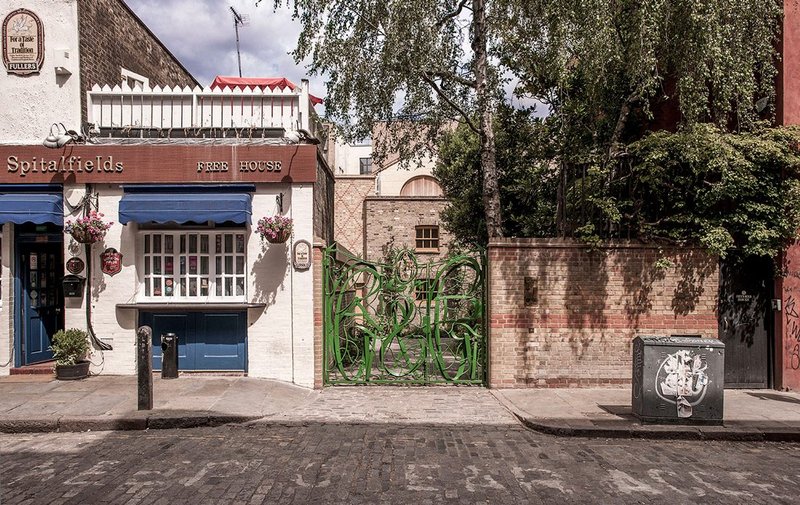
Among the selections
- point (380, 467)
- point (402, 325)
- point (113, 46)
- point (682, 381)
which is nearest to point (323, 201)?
point (402, 325)

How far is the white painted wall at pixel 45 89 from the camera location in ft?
32.1

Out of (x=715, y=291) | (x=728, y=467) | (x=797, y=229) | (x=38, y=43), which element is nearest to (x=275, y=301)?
(x=38, y=43)

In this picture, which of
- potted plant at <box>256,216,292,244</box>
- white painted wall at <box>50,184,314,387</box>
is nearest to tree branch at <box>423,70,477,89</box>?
white painted wall at <box>50,184,314,387</box>

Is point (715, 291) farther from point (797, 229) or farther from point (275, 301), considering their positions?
point (275, 301)

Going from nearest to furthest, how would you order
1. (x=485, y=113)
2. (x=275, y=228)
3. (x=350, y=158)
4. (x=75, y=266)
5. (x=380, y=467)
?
(x=380, y=467), (x=275, y=228), (x=75, y=266), (x=485, y=113), (x=350, y=158)

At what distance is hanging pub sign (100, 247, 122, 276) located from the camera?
9.59 metres

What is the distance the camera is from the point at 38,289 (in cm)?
1038

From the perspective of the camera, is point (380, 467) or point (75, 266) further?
point (75, 266)

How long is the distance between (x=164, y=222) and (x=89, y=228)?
1.28m

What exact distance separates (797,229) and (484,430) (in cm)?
658

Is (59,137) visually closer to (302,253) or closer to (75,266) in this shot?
(75,266)

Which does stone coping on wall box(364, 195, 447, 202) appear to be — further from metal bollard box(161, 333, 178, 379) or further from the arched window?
metal bollard box(161, 333, 178, 379)

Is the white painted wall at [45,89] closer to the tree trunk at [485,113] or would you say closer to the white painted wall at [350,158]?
the tree trunk at [485,113]

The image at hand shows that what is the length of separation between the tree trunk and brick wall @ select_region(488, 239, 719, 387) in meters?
1.13
